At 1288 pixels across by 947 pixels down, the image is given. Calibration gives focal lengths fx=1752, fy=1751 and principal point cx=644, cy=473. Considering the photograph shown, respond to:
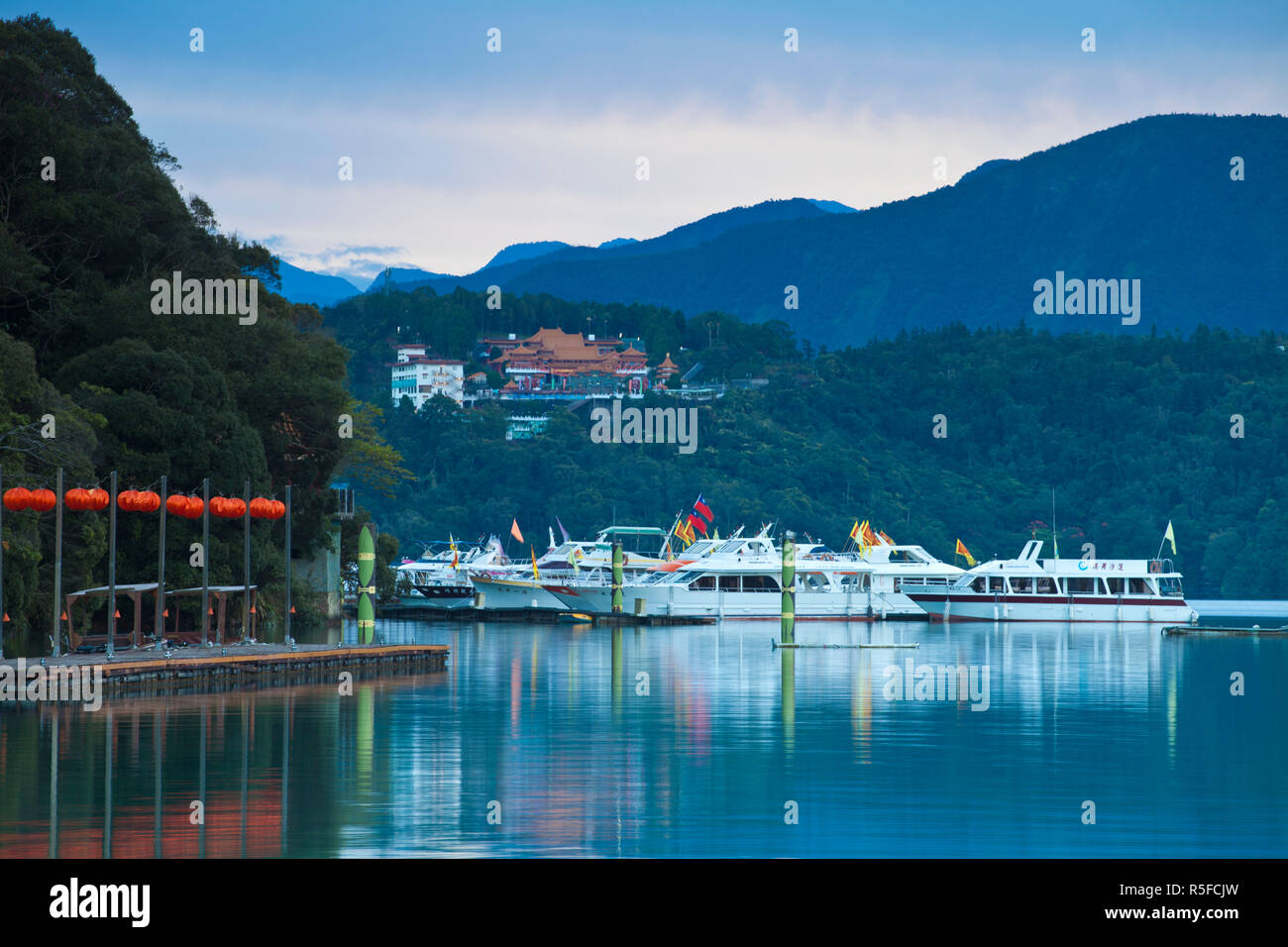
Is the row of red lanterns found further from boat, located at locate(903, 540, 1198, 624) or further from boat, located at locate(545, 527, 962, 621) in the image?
boat, located at locate(903, 540, 1198, 624)

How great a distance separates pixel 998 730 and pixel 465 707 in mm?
10456

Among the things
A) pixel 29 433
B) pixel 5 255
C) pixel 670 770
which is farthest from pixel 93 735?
pixel 5 255

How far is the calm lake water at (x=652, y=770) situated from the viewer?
19.8 metres

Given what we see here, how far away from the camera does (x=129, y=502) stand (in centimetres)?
3666

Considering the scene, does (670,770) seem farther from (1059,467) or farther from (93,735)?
(1059,467)

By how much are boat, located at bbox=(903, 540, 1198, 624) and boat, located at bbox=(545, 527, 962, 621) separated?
1.55 metres

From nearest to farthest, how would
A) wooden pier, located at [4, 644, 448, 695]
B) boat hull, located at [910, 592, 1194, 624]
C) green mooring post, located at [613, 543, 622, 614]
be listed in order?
wooden pier, located at [4, 644, 448, 695], green mooring post, located at [613, 543, 622, 614], boat hull, located at [910, 592, 1194, 624]

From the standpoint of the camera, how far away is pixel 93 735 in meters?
27.0

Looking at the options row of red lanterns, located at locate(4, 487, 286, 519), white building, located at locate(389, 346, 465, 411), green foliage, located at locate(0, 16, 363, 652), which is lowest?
row of red lanterns, located at locate(4, 487, 286, 519)

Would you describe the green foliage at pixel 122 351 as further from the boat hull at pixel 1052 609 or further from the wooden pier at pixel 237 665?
the boat hull at pixel 1052 609

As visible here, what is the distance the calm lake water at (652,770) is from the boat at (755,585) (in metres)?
37.2

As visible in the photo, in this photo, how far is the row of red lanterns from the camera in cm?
3409

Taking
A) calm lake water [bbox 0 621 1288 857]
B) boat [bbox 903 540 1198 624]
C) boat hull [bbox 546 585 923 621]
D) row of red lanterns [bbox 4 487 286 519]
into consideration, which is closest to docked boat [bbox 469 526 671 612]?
boat hull [bbox 546 585 923 621]

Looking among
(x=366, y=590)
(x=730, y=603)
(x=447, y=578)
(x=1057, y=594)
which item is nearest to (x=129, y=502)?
(x=366, y=590)
